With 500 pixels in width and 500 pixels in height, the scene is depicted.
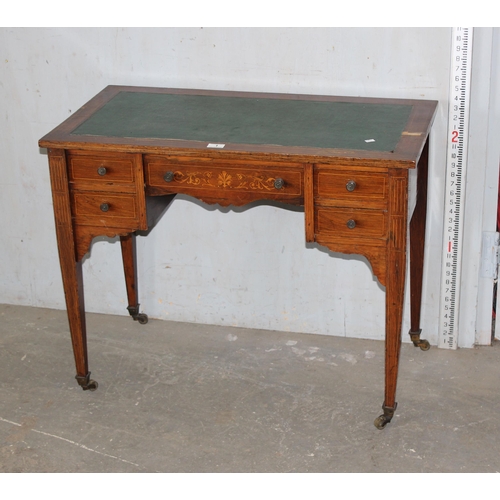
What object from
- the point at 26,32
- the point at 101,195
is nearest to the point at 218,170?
the point at 101,195

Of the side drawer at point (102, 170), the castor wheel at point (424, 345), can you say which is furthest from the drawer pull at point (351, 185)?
the castor wheel at point (424, 345)

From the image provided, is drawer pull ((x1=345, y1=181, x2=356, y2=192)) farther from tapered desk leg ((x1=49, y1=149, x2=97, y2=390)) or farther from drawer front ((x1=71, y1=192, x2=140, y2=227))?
tapered desk leg ((x1=49, y1=149, x2=97, y2=390))

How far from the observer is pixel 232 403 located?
3.44 m

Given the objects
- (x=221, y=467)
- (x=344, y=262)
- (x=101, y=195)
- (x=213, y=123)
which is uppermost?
(x=213, y=123)

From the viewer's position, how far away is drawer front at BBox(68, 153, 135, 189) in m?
3.13

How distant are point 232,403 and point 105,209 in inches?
34.7

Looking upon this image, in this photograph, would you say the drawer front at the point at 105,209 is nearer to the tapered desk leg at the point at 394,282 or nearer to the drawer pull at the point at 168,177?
the drawer pull at the point at 168,177

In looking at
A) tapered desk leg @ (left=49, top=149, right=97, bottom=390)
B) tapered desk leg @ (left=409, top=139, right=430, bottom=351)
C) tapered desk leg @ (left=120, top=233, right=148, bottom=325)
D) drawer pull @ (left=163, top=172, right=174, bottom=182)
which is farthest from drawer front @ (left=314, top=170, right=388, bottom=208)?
tapered desk leg @ (left=120, top=233, right=148, bottom=325)

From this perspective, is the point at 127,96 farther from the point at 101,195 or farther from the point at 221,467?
the point at 221,467

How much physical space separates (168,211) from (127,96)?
554mm

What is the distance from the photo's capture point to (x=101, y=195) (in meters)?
3.20

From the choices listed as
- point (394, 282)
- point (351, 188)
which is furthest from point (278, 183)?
point (394, 282)

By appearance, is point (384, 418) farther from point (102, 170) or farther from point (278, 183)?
point (102, 170)

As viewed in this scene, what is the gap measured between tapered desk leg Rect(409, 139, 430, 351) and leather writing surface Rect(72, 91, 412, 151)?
0.30 metres
